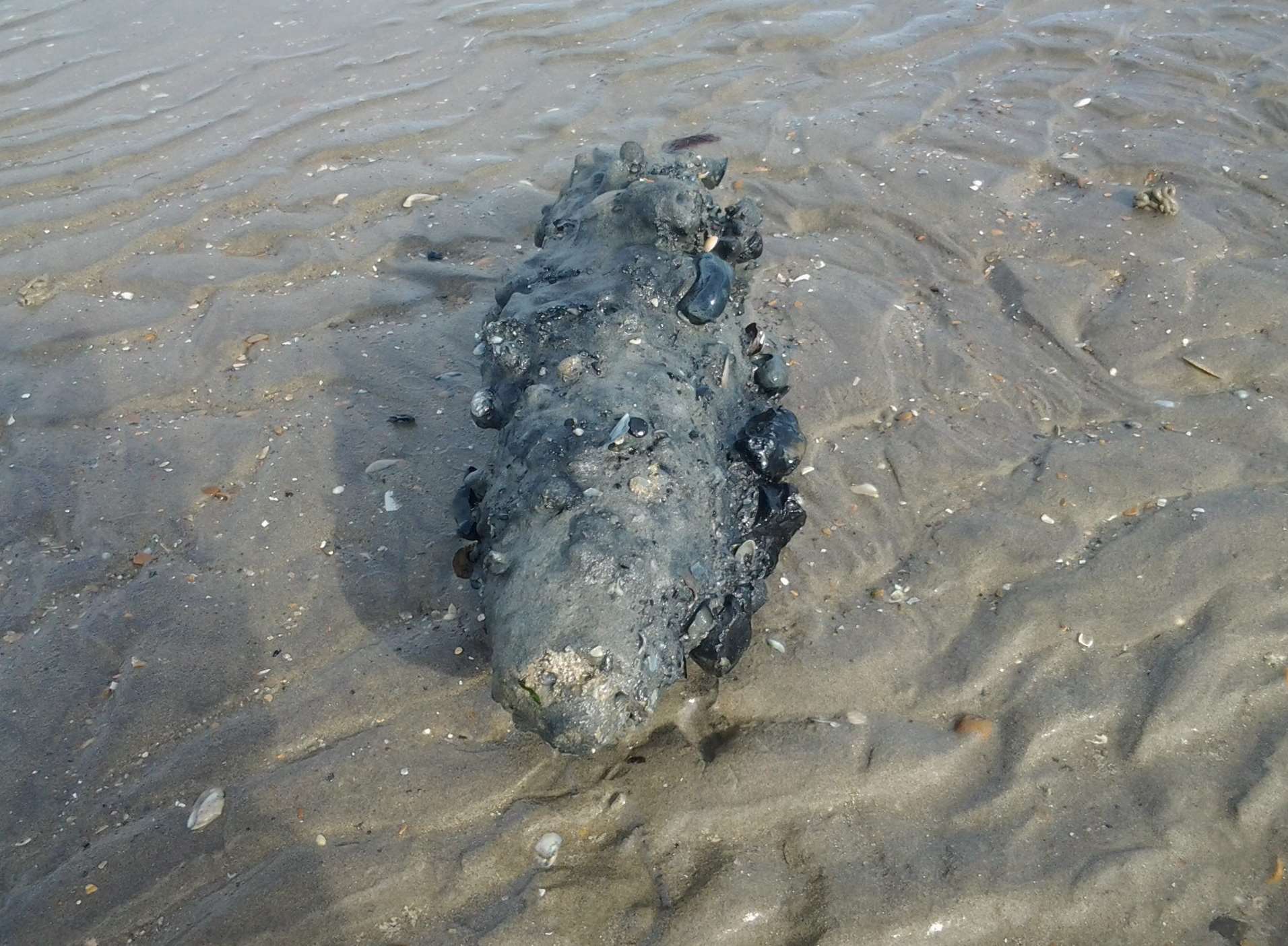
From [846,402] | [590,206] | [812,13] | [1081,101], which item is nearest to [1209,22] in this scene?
[1081,101]

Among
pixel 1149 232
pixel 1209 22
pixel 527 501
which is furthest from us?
pixel 1209 22

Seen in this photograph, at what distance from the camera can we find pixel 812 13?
8.45 meters

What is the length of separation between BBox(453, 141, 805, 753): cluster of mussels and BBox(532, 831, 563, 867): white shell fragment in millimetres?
493

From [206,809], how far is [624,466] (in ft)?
5.58

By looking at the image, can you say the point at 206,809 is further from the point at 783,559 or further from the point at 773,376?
the point at 773,376

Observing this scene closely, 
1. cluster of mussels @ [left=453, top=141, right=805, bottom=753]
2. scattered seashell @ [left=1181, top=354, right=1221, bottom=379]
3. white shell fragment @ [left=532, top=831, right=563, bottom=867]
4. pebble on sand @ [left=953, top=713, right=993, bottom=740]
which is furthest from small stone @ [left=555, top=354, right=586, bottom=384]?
scattered seashell @ [left=1181, top=354, right=1221, bottom=379]

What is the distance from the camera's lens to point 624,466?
265 centimetres

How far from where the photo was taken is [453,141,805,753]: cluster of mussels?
2.40 metres

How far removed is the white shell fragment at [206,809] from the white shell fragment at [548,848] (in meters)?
1.01

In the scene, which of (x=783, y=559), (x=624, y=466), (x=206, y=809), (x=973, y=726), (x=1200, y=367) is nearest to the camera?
(x=624, y=466)

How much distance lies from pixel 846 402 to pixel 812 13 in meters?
5.69

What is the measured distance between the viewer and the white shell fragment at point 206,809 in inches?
113

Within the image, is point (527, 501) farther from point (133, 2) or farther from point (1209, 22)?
point (133, 2)

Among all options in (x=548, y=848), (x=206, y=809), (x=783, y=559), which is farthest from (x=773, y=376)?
(x=206, y=809)
